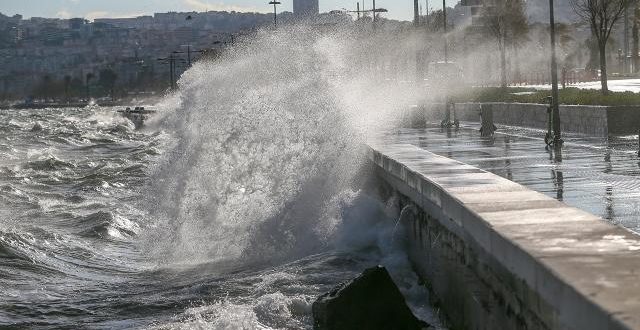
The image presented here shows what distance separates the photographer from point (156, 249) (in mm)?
17422

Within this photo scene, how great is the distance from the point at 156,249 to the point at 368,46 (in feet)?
197

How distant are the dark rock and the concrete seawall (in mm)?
451

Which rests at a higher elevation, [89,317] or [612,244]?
[612,244]

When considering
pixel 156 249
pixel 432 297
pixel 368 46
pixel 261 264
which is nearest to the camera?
pixel 432 297

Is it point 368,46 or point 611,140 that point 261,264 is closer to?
point 611,140

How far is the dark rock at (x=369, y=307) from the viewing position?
8891 millimetres

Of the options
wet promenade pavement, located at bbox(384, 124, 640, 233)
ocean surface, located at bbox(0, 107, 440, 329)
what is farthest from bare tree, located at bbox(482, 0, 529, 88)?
ocean surface, located at bbox(0, 107, 440, 329)

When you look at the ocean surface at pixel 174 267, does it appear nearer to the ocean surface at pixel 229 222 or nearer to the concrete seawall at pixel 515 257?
the ocean surface at pixel 229 222

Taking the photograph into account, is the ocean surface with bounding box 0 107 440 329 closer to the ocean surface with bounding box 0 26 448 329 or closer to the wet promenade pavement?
the ocean surface with bounding box 0 26 448 329

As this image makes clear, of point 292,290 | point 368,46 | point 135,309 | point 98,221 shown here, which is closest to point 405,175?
point 292,290

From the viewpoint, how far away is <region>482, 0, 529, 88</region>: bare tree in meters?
57.4

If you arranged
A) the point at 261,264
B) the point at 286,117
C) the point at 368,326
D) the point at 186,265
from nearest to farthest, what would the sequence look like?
the point at 368,326
the point at 261,264
the point at 186,265
the point at 286,117

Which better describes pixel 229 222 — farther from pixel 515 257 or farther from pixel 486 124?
pixel 515 257

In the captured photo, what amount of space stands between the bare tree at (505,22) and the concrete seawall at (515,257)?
43.6 metres
